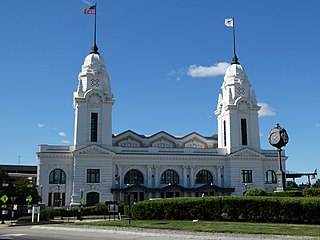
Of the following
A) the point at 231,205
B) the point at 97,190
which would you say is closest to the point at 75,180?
the point at 97,190

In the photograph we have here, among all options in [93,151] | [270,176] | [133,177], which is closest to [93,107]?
[93,151]

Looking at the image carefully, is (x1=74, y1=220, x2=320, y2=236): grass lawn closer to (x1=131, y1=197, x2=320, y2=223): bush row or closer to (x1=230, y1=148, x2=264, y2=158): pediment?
(x1=131, y1=197, x2=320, y2=223): bush row

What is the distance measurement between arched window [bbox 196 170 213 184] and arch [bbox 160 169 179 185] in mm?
3724

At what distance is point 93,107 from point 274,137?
119 feet

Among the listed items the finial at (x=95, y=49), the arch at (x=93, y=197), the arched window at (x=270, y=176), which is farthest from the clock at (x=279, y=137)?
the finial at (x=95, y=49)

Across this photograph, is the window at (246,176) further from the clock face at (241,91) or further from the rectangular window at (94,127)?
the rectangular window at (94,127)

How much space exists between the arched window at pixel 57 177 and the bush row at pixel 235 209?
109ft

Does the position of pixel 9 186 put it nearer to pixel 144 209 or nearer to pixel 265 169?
pixel 144 209

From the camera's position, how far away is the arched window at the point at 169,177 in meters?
69.0

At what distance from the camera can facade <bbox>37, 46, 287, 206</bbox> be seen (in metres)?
64.2

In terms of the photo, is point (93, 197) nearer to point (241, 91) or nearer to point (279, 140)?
point (241, 91)

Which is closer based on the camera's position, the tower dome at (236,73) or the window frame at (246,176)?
the window frame at (246,176)

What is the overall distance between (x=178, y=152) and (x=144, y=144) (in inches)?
347

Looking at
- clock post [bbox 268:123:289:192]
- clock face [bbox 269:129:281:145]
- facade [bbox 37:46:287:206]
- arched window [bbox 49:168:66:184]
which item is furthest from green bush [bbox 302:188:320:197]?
arched window [bbox 49:168:66:184]
